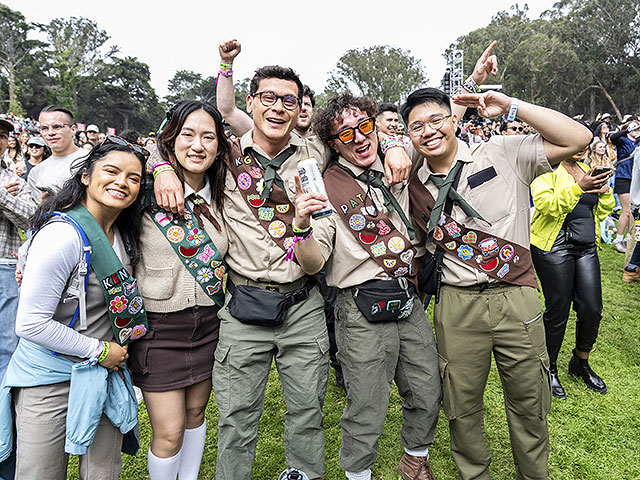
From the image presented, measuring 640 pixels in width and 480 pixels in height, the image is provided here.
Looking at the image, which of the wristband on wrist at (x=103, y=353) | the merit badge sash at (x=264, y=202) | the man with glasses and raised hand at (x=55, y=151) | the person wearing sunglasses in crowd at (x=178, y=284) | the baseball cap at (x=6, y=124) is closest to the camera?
the wristband on wrist at (x=103, y=353)

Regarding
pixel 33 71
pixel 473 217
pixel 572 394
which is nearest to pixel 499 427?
pixel 572 394

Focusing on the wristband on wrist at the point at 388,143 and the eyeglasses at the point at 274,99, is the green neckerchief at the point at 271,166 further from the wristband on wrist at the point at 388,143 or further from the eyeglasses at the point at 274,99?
the wristband on wrist at the point at 388,143

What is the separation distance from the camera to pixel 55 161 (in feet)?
14.1

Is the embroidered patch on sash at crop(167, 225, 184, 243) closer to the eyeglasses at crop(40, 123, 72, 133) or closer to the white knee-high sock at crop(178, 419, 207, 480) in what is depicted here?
the white knee-high sock at crop(178, 419, 207, 480)

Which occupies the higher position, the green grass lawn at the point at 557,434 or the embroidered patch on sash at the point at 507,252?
the embroidered patch on sash at the point at 507,252

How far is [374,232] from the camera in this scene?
2.68 m

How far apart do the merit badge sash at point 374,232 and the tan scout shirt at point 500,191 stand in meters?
0.33

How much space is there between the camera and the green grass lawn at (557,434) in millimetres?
3225

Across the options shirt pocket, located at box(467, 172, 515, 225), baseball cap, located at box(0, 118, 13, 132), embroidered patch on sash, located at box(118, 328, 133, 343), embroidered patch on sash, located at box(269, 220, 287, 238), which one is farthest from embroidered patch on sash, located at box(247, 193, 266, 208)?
baseball cap, located at box(0, 118, 13, 132)

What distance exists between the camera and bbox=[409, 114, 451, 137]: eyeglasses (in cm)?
259

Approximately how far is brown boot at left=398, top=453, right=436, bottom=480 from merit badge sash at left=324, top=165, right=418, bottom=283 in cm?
141

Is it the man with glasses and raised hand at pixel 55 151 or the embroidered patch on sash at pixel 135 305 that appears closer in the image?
the embroidered patch on sash at pixel 135 305

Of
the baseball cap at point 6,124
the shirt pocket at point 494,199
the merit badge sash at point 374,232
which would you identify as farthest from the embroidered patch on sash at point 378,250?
the baseball cap at point 6,124

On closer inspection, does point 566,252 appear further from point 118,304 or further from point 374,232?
point 118,304
